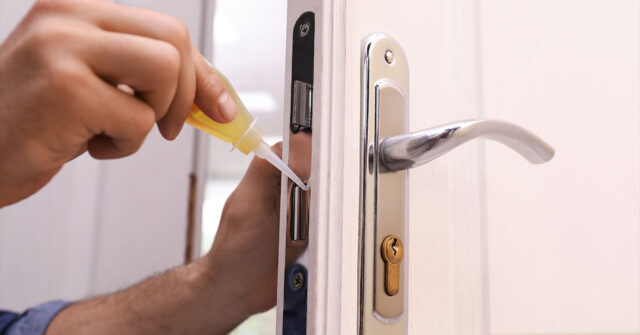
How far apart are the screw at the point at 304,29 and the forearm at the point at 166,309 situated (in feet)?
1.05

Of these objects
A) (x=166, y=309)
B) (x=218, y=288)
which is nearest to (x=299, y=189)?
(x=218, y=288)

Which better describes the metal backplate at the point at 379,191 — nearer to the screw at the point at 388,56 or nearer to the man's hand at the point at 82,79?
the screw at the point at 388,56

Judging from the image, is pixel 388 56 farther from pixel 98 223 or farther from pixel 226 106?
pixel 98 223

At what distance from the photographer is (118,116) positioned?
0.86ft

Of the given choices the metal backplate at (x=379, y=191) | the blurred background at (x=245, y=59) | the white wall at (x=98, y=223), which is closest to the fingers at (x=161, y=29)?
the metal backplate at (x=379, y=191)

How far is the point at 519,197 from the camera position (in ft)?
1.29

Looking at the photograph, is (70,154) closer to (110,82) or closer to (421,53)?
(110,82)

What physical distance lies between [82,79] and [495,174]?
0.31 metres

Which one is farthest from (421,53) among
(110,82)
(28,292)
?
(28,292)

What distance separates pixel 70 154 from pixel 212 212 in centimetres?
121

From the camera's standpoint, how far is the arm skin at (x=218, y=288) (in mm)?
457

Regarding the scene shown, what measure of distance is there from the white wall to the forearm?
0.26 m

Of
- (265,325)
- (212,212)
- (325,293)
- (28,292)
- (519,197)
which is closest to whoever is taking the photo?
(325,293)

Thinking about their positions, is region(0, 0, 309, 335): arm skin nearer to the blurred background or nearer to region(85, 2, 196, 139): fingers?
region(85, 2, 196, 139): fingers
